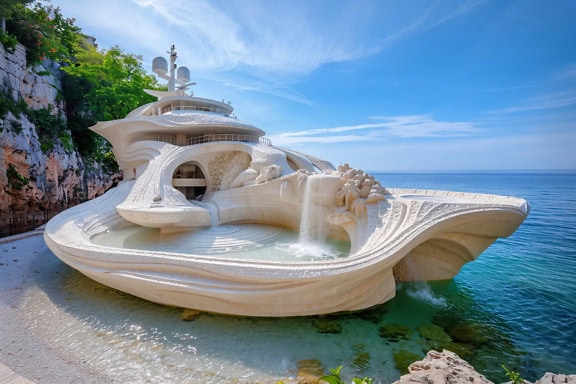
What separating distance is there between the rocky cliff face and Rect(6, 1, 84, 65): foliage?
0.74 meters

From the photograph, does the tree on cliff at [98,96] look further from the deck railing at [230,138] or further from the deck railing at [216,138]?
the deck railing at [230,138]

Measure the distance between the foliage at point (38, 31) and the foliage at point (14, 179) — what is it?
5781 mm

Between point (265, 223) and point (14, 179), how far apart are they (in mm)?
10281

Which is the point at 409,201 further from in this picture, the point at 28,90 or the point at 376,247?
the point at 28,90

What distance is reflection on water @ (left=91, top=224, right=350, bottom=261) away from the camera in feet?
19.6

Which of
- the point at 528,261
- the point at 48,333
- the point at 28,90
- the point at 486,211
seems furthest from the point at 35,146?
Answer: the point at 528,261

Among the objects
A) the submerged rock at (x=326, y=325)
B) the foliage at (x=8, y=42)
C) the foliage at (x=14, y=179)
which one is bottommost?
the submerged rock at (x=326, y=325)

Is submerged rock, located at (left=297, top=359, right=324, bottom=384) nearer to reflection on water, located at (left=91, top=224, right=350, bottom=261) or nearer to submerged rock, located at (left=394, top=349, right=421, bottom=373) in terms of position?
submerged rock, located at (left=394, top=349, right=421, bottom=373)

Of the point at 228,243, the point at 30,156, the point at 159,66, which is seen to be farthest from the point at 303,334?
the point at 159,66

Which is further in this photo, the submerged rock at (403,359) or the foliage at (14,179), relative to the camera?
the foliage at (14,179)

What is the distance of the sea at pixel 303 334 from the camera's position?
3307 mm

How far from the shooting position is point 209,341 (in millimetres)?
3766

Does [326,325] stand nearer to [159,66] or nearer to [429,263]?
[429,263]

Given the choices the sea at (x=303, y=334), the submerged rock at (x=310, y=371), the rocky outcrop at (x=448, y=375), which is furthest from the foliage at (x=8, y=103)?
the rocky outcrop at (x=448, y=375)
